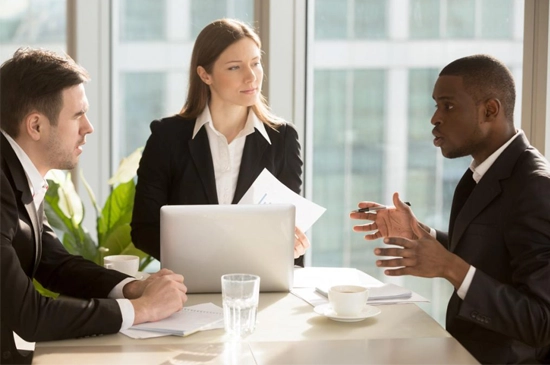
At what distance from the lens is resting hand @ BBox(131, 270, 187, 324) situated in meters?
1.85

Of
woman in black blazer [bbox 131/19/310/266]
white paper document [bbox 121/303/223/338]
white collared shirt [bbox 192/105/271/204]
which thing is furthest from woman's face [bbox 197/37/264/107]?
white paper document [bbox 121/303/223/338]

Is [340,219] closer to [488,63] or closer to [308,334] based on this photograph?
[488,63]

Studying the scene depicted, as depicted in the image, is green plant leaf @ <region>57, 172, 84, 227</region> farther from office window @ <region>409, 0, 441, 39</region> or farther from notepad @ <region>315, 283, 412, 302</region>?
office window @ <region>409, 0, 441, 39</region>

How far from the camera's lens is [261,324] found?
189 centimetres

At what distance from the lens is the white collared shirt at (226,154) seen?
3.00 metres

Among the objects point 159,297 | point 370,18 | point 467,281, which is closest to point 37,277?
point 159,297

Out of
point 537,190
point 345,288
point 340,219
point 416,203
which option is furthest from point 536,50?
point 345,288

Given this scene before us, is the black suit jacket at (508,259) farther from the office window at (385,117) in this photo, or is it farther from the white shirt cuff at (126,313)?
the office window at (385,117)

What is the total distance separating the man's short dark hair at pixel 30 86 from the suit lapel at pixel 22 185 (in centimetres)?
7

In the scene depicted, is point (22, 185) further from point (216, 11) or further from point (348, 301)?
point (216, 11)

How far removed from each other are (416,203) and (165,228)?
7.32 feet

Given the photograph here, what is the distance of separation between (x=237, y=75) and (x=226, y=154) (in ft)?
1.08

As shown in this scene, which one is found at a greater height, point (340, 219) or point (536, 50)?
point (536, 50)

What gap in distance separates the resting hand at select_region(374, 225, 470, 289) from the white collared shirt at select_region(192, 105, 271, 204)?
1.19m
